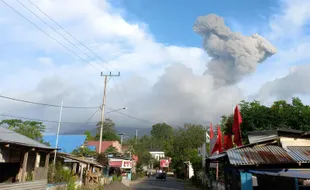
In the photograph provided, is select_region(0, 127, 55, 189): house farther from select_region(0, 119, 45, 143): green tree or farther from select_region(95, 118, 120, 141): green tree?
select_region(95, 118, 120, 141): green tree

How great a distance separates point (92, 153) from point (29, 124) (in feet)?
47.6

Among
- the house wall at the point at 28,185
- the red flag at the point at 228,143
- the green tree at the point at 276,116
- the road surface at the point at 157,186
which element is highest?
the green tree at the point at 276,116

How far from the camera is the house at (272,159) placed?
12.1m

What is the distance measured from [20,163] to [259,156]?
12.1 meters

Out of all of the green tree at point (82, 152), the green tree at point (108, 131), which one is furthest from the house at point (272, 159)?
the green tree at point (108, 131)

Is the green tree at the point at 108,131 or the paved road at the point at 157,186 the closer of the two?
the paved road at the point at 157,186

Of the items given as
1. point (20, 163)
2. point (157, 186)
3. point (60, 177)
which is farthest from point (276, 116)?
point (20, 163)

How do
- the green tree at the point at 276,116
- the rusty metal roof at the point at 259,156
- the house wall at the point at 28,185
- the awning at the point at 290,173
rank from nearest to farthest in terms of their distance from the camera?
the awning at the point at 290,173
the house wall at the point at 28,185
the rusty metal roof at the point at 259,156
the green tree at the point at 276,116

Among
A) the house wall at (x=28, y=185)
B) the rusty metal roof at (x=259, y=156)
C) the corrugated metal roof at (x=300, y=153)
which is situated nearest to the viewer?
the corrugated metal roof at (x=300, y=153)

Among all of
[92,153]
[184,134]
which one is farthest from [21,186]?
[184,134]

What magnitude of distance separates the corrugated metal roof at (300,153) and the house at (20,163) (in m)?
11.8

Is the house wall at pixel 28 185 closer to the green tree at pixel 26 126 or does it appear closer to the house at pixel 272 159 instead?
the house at pixel 272 159

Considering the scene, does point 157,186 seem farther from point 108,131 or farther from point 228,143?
point 108,131

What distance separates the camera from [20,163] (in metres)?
15.7
